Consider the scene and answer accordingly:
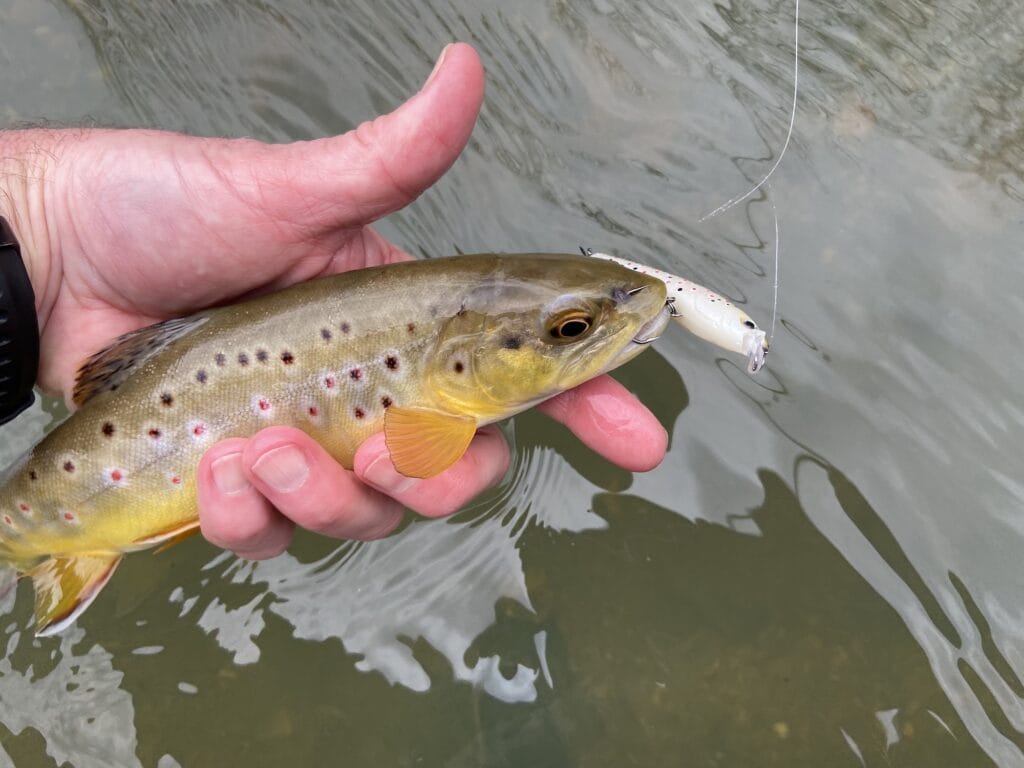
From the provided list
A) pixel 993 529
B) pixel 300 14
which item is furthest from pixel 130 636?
pixel 993 529

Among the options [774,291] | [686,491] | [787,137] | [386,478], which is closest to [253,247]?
[386,478]

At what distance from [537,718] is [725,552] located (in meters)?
0.98

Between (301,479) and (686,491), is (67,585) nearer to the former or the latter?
(301,479)

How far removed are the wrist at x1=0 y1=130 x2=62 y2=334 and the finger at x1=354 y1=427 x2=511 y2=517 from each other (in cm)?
138

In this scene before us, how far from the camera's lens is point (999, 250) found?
365 cm

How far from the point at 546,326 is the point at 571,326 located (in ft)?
0.23

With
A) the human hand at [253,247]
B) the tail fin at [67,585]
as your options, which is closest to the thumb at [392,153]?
the human hand at [253,247]

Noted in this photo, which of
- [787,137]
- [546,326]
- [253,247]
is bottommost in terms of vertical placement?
[253,247]

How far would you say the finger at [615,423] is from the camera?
2.58 metres

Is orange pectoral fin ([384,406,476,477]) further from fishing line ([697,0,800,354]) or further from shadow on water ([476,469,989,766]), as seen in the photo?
fishing line ([697,0,800,354])

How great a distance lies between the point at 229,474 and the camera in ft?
7.74

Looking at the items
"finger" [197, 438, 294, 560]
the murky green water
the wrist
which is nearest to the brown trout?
"finger" [197, 438, 294, 560]

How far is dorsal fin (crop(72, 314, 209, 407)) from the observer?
2.48m

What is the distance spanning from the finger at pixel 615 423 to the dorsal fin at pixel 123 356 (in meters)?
1.19
